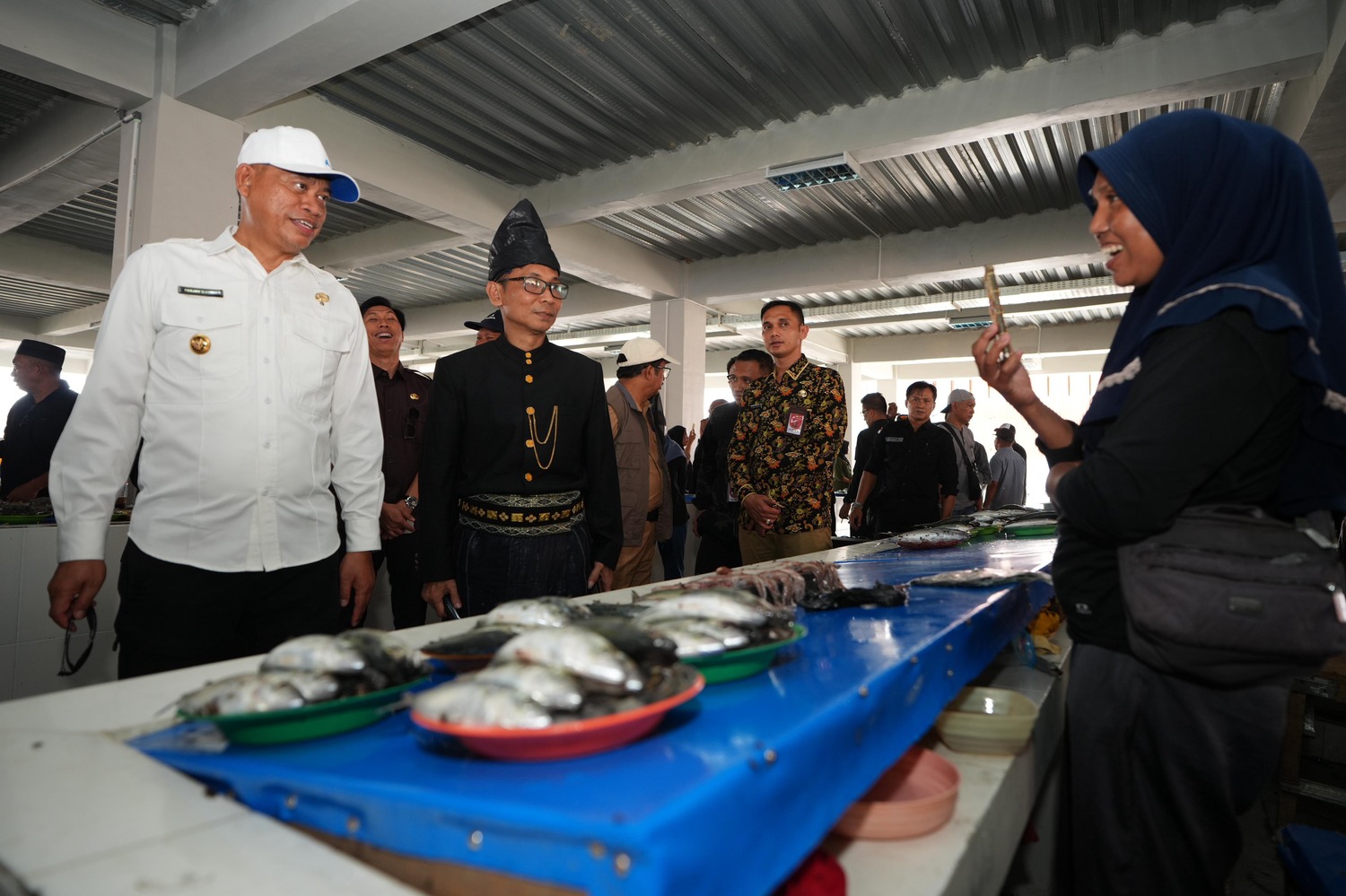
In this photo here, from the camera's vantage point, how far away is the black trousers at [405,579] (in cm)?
363

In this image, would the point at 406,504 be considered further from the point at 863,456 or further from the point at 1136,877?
the point at 863,456

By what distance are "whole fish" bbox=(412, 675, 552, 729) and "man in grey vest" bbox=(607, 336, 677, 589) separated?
3.09 metres

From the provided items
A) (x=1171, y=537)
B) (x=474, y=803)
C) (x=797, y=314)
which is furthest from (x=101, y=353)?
(x=797, y=314)

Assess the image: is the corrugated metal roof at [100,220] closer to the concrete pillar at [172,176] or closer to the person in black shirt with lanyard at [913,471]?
the concrete pillar at [172,176]

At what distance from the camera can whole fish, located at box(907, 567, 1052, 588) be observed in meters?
2.01

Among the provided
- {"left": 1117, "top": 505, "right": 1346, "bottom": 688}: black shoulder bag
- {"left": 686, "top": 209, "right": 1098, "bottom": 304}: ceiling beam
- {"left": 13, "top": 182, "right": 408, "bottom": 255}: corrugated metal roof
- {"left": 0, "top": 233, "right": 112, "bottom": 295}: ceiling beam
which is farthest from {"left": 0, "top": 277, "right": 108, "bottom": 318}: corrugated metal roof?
{"left": 1117, "top": 505, "right": 1346, "bottom": 688}: black shoulder bag

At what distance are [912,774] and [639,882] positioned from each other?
963mm

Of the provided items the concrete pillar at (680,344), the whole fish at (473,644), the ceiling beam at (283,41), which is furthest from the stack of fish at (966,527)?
the concrete pillar at (680,344)

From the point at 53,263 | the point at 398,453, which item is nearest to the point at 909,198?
the point at 398,453

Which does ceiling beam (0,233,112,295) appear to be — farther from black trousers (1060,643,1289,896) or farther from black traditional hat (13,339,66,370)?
black trousers (1060,643,1289,896)

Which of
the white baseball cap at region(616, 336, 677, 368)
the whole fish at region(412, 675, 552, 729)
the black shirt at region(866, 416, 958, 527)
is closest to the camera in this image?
the whole fish at region(412, 675, 552, 729)

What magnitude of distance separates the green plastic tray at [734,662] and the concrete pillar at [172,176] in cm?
522

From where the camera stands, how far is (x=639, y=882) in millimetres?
602

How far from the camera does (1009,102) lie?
5.43m
